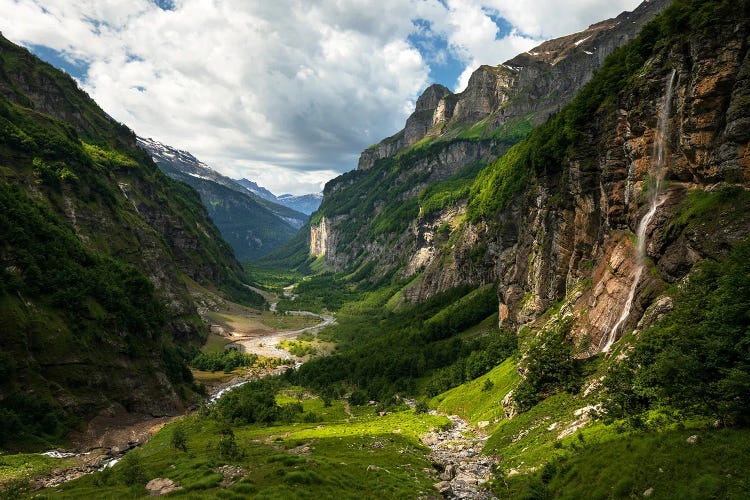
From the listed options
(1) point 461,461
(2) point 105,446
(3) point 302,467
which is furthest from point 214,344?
(3) point 302,467

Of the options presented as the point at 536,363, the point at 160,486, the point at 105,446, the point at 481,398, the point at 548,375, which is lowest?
the point at 105,446

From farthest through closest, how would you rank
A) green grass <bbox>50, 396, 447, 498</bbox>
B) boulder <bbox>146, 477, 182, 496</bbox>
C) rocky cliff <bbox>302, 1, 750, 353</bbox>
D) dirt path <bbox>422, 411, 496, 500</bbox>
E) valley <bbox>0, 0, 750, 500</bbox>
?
rocky cliff <bbox>302, 1, 750, 353</bbox> < dirt path <bbox>422, 411, 496, 500</bbox> < boulder <bbox>146, 477, 182, 496</bbox> < green grass <bbox>50, 396, 447, 498</bbox> < valley <bbox>0, 0, 750, 500</bbox>

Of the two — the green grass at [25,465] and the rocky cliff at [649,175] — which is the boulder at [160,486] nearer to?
the green grass at [25,465]

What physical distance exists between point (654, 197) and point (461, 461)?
4174 centimetres

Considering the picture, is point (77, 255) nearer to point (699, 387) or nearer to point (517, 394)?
point (517, 394)

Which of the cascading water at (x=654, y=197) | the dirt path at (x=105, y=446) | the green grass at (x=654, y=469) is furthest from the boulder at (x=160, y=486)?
the cascading water at (x=654, y=197)

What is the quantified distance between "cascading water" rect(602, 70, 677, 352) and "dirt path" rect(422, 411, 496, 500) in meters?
21.1

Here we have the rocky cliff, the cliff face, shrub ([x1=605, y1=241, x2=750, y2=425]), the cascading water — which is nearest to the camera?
shrub ([x1=605, y1=241, x2=750, y2=425])

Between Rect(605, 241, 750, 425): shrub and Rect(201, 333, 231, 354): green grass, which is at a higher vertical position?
Rect(605, 241, 750, 425): shrub

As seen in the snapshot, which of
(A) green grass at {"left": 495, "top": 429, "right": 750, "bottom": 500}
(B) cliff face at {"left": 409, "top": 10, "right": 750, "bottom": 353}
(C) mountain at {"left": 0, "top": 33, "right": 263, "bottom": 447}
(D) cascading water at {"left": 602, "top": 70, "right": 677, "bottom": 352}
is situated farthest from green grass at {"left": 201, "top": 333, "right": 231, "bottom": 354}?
(A) green grass at {"left": 495, "top": 429, "right": 750, "bottom": 500}

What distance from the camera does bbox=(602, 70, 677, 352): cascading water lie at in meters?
48.2

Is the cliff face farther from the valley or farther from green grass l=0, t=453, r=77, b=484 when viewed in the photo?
green grass l=0, t=453, r=77, b=484

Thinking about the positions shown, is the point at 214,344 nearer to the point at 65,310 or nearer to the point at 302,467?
the point at 65,310

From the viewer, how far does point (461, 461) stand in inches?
1813
